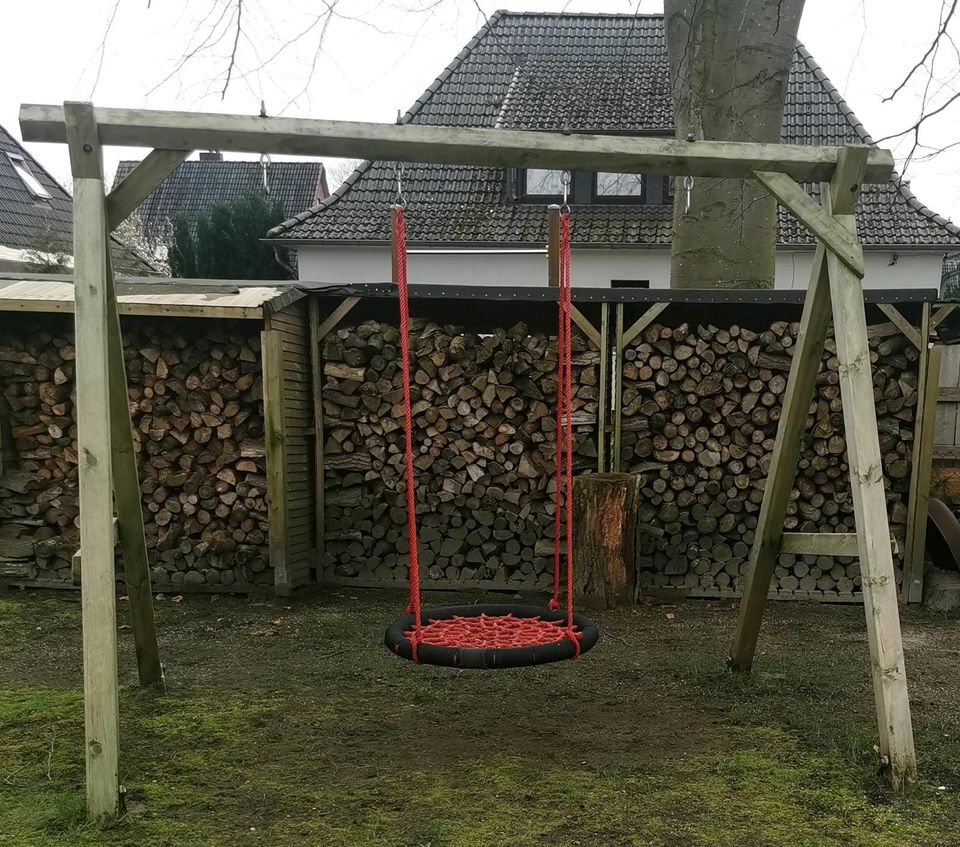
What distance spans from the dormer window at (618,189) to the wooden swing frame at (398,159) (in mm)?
10351

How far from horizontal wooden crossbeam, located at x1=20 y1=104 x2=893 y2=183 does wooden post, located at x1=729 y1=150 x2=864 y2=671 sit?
90 millimetres

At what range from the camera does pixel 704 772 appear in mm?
2760

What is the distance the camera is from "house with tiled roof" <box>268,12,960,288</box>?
1229 cm

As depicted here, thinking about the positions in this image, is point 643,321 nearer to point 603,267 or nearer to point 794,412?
point 794,412

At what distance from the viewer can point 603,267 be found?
1266cm

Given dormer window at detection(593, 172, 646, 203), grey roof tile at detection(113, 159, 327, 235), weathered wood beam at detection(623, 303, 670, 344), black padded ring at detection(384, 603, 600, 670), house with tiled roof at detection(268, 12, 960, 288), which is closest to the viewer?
black padded ring at detection(384, 603, 600, 670)

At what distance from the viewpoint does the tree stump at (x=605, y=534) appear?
15.9ft

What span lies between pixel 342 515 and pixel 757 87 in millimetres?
3723

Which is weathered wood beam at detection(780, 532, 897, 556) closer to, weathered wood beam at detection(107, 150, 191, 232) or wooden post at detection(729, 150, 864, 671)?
wooden post at detection(729, 150, 864, 671)

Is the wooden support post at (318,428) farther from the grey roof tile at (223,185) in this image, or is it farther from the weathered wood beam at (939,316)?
the grey roof tile at (223,185)

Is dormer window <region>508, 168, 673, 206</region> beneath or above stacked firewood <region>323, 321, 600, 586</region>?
above

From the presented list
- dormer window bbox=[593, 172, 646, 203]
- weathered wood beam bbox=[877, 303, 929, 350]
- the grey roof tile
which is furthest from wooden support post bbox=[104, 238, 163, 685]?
the grey roof tile

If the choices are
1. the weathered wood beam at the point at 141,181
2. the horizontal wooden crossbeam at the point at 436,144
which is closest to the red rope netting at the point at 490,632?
the horizontal wooden crossbeam at the point at 436,144

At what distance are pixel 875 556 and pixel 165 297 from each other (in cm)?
413
